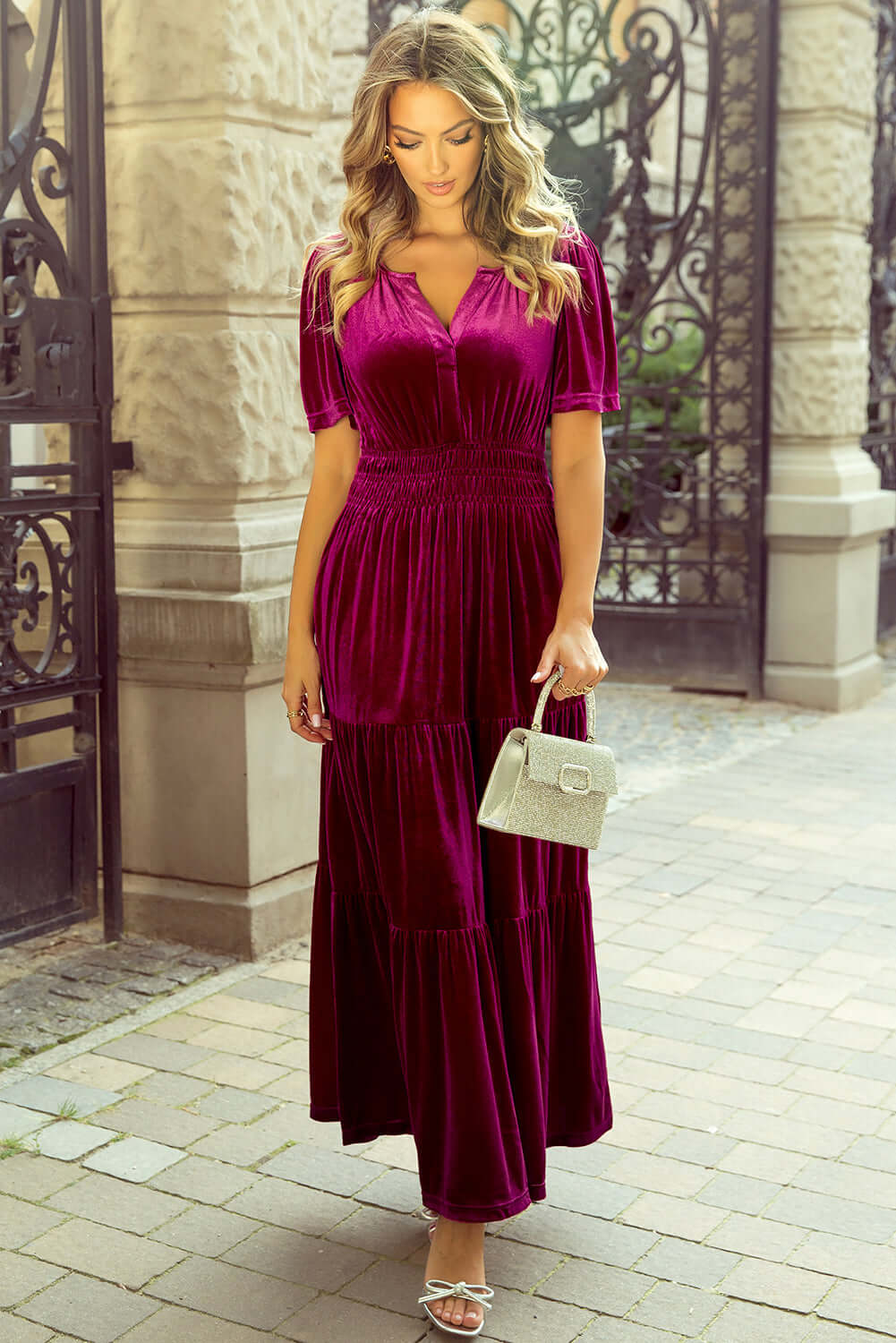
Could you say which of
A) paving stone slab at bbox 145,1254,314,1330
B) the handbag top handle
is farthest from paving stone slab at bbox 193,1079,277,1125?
the handbag top handle

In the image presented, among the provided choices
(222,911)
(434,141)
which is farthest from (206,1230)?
(434,141)

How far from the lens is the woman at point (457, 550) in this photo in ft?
9.41

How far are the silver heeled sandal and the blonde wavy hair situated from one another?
1662 mm

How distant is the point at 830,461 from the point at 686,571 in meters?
1.04

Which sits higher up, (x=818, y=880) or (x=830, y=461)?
(x=830, y=461)

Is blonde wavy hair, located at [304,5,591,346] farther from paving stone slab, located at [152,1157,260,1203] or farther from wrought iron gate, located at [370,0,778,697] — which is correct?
wrought iron gate, located at [370,0,778,697]

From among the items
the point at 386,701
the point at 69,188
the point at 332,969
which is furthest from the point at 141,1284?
the point at 69,188

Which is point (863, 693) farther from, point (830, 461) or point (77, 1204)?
point (77, 1204)

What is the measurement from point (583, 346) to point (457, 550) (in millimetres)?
417

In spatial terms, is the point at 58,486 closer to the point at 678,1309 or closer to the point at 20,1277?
the point at 20,1277

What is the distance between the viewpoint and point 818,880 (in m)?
5.57

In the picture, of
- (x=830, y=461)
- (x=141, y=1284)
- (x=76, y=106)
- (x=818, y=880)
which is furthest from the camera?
(x=830, y=461)

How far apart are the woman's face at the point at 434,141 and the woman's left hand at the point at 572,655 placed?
768 mm

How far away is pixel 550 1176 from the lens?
11.4 feet
